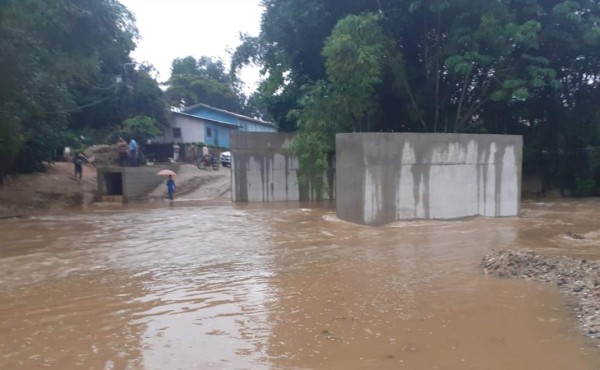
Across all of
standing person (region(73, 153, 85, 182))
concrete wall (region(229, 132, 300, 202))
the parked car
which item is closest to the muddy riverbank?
concrete wall (region(229, 132, 300, 202))

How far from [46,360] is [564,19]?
19460mm

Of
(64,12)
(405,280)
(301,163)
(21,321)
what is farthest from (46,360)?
(301,163)

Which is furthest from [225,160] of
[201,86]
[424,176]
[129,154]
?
[424,176]

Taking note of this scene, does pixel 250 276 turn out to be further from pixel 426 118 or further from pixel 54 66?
pixel 426 118

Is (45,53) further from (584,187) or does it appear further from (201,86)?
(201,86)

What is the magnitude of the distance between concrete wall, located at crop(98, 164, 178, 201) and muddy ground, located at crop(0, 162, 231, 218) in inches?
13.3

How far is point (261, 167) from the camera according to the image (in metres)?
21.3

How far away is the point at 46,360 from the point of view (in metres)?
4.91

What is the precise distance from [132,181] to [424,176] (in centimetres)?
1363

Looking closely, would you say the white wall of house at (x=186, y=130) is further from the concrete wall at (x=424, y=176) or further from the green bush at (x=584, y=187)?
the concrete wall at (x=424, y=176)

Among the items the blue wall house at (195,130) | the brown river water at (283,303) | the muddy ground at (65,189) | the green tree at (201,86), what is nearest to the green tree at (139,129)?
the muddy ground at (65,189)

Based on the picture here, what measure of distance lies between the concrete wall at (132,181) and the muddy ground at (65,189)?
34 centimetres

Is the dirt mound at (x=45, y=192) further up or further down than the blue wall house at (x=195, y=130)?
further down

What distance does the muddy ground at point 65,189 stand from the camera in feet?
64.9
